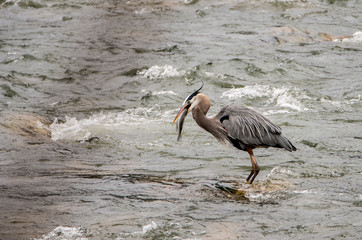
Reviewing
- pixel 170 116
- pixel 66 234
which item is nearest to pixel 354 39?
pixel 170 116

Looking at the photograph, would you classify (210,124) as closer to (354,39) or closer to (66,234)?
(66,234)

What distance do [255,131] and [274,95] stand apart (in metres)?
3.77

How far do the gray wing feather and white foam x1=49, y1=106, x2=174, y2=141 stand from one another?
256 centimetres

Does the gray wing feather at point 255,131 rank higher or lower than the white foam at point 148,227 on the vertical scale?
lower

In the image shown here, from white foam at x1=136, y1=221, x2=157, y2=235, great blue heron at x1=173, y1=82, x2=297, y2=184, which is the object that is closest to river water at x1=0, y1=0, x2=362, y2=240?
white foam at x1=136, y1=221, x2=157, y2=235

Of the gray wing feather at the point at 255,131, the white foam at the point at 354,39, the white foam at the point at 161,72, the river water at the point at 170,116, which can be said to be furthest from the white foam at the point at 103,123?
the white foam at the point at 354,39

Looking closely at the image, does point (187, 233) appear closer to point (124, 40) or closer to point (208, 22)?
point (124, 40)

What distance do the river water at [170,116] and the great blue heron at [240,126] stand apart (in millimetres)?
385

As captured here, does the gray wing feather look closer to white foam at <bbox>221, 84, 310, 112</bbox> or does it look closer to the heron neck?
the heron neck

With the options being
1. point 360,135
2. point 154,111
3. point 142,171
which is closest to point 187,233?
point 142,171

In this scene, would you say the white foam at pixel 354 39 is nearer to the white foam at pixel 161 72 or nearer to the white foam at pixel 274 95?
the white foam at pixel 274 95

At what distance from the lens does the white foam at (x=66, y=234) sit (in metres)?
4.82

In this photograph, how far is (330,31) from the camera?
1474 centimetres

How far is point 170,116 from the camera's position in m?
9.91
